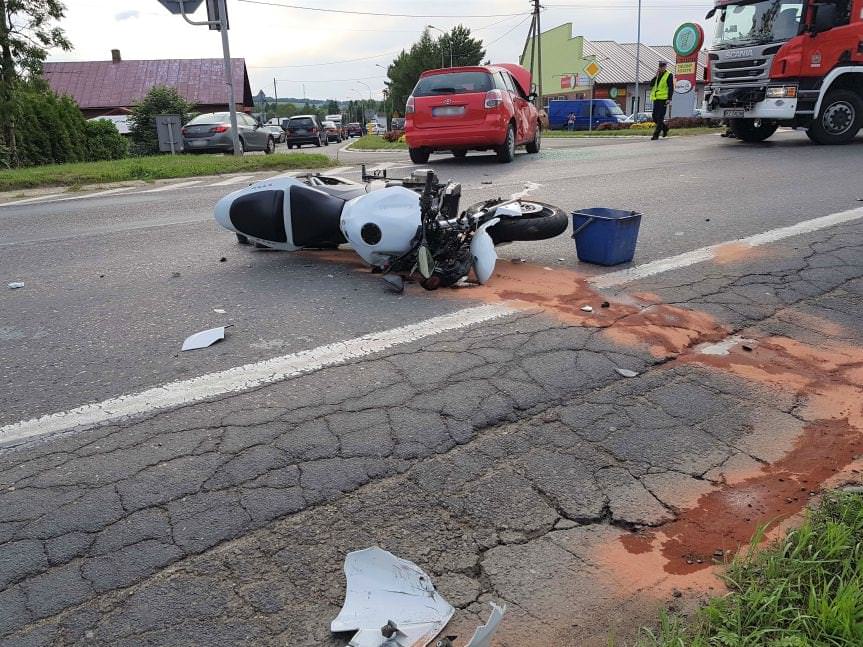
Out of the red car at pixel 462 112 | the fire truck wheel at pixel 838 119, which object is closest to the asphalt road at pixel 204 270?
the red car at pixel 462 112

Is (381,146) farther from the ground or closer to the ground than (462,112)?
closer to the ground

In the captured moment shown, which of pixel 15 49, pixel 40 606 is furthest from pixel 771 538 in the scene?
pixel 15 49

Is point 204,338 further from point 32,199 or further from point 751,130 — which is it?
point 751,130

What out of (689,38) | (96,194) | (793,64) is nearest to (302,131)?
(689,38)

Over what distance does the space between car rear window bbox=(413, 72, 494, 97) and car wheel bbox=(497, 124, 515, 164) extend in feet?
3.17

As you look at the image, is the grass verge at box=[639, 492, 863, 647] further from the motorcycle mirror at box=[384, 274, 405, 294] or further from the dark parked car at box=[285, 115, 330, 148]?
the dark parked car at box=[285, 115, 330, 148]

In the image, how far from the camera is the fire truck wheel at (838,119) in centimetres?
1346

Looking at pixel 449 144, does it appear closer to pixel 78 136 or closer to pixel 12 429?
pixel 12 429

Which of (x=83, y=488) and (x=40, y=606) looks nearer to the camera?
(x=40, y=606)

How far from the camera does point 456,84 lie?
477 inches

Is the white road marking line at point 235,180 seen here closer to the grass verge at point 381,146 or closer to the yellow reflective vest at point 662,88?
the grass verge at point 381,146

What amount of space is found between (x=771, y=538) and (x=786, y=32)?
45.0ft

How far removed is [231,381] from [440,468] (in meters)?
1.27

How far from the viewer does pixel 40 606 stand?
1.96m
